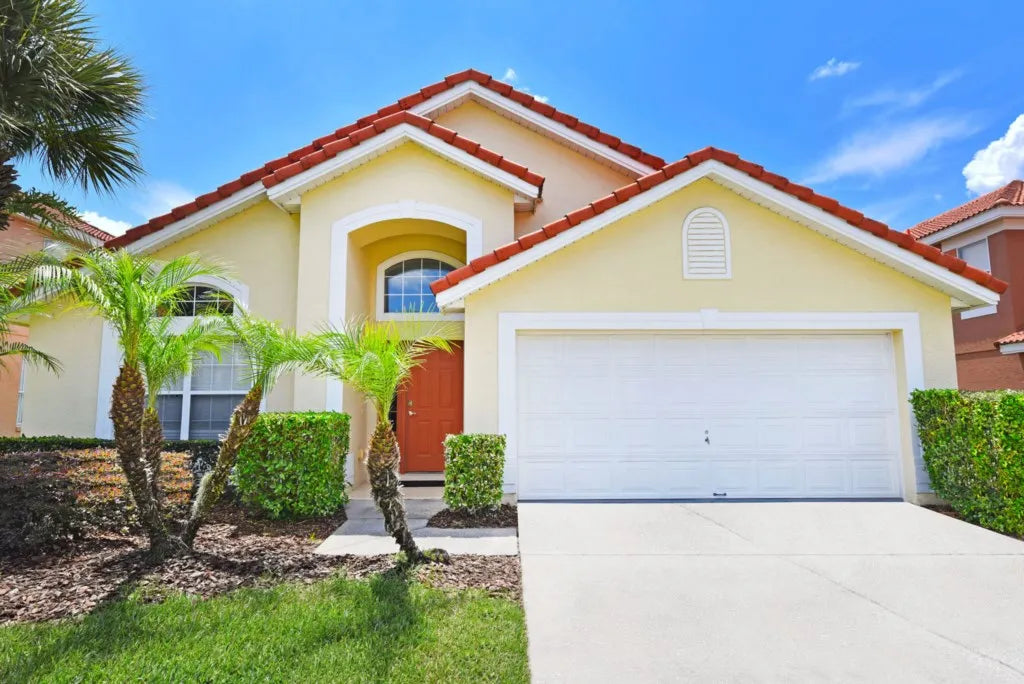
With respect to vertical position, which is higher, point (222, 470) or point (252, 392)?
point (252, 392)

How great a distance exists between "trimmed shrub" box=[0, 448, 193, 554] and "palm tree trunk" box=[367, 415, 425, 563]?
3.25m

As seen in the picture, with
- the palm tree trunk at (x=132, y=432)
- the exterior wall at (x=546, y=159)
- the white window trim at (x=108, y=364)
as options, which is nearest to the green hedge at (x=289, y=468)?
the palm tree trunk at (x=132, y=432)

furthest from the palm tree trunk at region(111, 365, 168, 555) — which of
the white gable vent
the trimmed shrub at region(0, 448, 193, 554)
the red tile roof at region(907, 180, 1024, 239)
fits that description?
the red tile roof at region(907, 180, 1024, 239)

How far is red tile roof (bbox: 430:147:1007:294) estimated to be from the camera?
8.24 metres

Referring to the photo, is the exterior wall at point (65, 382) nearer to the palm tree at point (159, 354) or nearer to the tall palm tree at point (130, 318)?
the palm tree at point (159, 354)

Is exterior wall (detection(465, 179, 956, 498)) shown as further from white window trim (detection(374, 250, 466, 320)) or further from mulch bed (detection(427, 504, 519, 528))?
white window trim (detection(374, 250, 466, 320))

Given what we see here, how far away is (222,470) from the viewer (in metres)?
5.70

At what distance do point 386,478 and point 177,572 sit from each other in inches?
82.4

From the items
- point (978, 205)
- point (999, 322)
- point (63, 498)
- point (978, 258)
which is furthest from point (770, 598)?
point (978, 205)

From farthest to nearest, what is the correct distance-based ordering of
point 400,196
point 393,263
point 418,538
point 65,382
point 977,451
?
point 393,263, point 65,382, point 400,196, point 977,451, point 418,538

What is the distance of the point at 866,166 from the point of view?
51.3 ft

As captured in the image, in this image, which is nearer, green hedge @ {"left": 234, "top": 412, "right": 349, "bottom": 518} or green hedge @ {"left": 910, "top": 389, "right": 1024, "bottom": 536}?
green hedge @ {"left": 910, "top": 389, "right": 1024, "bottom": 536}

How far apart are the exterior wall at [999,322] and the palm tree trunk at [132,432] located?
698 inches

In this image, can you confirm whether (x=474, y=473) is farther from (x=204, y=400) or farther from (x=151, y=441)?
(x=204, y=400)
